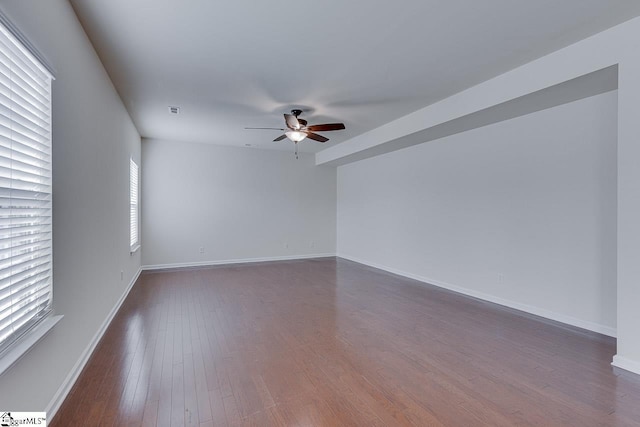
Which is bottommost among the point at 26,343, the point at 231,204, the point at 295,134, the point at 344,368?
the point at 344,368

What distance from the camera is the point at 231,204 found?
6.90 m

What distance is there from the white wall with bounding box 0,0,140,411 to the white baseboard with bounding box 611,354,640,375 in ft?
12.9

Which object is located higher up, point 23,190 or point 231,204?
point 231,204

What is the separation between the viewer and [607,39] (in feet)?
8.21

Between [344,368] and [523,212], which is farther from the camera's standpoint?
[523,212]

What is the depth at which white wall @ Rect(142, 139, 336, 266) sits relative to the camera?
6273 mm

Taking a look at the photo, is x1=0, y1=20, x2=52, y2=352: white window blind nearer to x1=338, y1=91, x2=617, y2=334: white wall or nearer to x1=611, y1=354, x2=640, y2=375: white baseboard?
x1=611, y1=354, x2=640, y2=375: white baseboard

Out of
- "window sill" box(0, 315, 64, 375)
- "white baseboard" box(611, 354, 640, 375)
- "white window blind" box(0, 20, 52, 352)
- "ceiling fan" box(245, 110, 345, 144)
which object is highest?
"ceiling fan" box(245, 110, 345, 144)

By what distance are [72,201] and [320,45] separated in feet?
7.66

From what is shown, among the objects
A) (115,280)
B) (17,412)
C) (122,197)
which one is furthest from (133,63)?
(17,412)

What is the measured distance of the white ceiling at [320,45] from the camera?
7.32 feet

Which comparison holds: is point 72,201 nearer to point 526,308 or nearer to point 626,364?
point 626,364

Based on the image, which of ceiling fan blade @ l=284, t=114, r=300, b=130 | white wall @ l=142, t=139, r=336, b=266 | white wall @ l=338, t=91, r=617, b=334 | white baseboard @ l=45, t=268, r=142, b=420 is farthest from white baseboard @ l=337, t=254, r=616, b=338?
white baseboard @ l=45, t=268, r=142, b=420

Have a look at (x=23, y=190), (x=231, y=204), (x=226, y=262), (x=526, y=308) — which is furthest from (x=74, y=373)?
(x=231, y=204)
